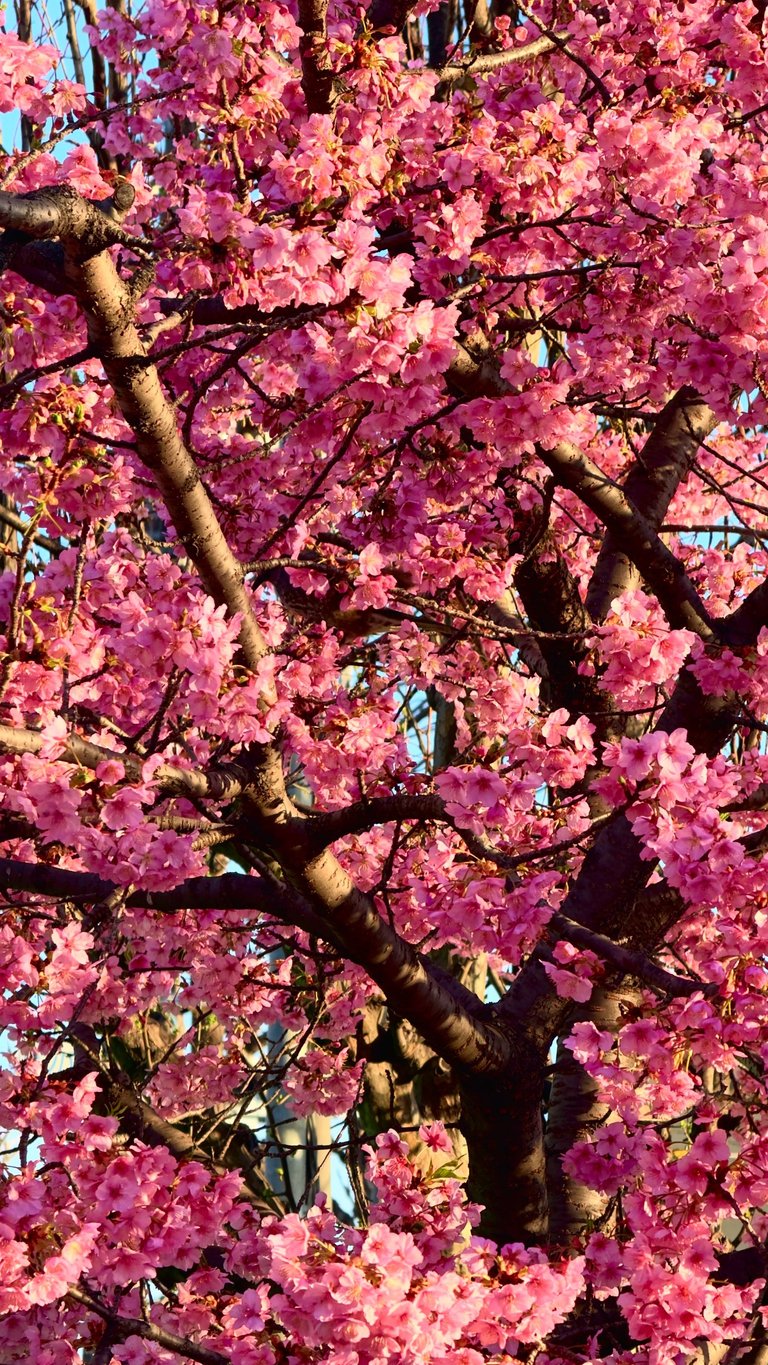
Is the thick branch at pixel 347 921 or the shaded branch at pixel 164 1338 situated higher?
the thick branch at pixel 347 921

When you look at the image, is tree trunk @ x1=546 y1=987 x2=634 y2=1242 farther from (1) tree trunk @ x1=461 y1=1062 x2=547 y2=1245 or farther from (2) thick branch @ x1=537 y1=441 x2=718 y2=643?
(2) thick branch @ x1=537 y1=441 x2=718 y2=643

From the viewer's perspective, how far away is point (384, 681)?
622 cm

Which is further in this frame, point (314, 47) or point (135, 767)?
point (314, 47)

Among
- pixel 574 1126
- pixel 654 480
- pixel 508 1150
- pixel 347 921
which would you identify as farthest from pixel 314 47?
pixel 574 1126

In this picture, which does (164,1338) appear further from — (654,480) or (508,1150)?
(654,480)

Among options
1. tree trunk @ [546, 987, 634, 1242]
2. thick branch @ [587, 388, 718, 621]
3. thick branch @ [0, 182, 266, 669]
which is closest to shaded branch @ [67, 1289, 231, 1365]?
thick branch @ [0, 182, 266, 669]

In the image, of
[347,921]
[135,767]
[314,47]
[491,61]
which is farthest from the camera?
[491,61]

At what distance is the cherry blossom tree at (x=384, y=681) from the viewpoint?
3469 mm

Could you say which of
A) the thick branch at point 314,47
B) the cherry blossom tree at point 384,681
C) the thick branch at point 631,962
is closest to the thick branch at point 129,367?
the cherry blossom tree at point 384,681

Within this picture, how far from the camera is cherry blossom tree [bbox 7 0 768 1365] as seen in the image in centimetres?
347

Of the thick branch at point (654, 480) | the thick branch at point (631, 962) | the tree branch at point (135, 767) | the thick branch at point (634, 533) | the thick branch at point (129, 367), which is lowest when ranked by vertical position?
the thick branch at point (631, 962)

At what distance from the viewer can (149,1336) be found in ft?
12.6

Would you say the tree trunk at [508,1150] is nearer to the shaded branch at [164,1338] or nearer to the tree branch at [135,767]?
the shaded branch at [164,1338]

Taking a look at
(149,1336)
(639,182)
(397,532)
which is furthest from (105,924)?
(639,182)
